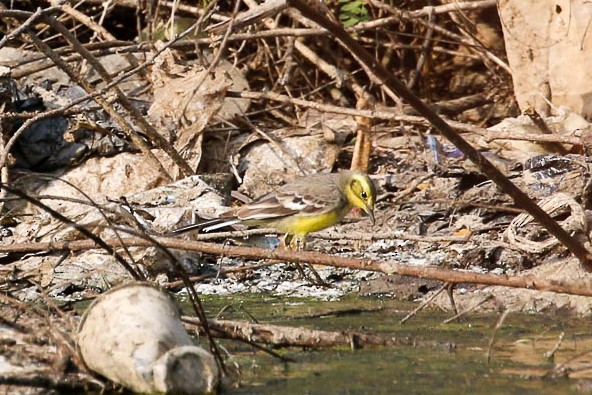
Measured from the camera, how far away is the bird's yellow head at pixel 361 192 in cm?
779

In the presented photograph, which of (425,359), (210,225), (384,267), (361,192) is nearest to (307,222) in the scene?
(361,192)

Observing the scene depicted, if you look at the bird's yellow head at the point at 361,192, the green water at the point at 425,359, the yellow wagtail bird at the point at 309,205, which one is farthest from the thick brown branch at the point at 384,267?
the bird's yellow head at the point at 361,192

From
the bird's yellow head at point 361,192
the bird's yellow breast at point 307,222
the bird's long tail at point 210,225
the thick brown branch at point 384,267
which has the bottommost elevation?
the bird's yellow breast at point 307,222

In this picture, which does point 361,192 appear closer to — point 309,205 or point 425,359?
point 309,205

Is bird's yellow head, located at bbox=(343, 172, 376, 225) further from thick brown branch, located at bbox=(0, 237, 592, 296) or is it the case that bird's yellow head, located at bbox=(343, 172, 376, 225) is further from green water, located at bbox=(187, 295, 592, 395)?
→ thick brown branch, located at bbox=(0, 237, 592, 296)

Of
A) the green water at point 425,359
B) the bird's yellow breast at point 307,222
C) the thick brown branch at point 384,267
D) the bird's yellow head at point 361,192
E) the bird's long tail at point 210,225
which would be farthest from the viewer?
the bird's yellow breast at point 307,222

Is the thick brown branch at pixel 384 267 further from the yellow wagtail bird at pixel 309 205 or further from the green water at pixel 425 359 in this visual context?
the yellow wagtail bird at pixel 309 205

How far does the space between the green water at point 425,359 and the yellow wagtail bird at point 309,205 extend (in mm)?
1907

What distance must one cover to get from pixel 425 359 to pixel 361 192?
3257 millimetres

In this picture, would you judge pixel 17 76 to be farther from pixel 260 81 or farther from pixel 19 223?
pixel 260 81

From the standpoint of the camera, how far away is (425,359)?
181 inches

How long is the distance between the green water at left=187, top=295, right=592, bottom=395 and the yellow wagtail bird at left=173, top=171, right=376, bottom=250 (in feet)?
6.26

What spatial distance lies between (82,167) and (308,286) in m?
2.83

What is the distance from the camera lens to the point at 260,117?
997 centimetres
